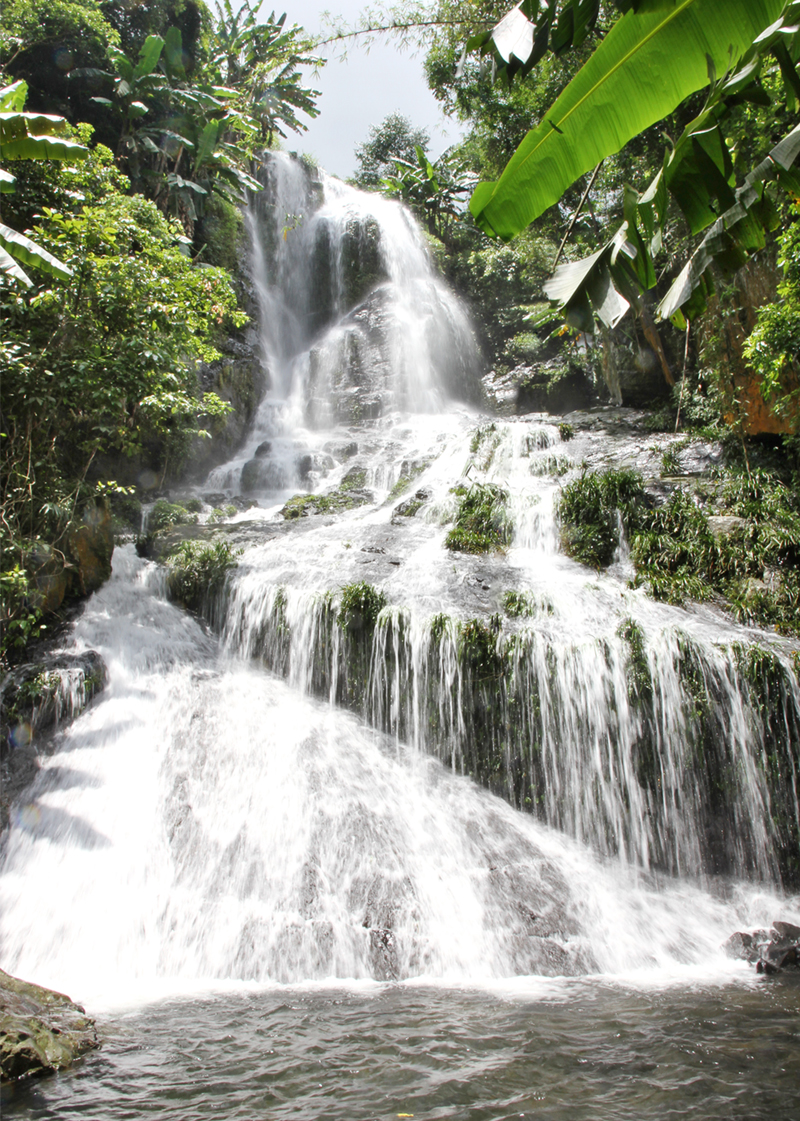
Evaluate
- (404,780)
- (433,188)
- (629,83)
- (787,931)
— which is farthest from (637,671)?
(433,188)

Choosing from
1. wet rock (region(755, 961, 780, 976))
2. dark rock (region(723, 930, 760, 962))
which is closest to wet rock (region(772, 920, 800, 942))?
dark rock (region(723, 930, 760, 962))

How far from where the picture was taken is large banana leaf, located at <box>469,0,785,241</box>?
2.02 meters

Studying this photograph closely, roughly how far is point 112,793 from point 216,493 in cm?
941

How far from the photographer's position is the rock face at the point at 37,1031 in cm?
294

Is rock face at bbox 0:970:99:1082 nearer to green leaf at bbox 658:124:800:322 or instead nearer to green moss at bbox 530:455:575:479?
green leaf at bbox 658:124:800:322

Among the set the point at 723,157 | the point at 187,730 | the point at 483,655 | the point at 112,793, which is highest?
the point at 723,157

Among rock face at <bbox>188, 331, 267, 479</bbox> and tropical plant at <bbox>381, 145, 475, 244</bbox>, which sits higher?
tropical plant at <bbox>381, 145, 475, 244</bbox>

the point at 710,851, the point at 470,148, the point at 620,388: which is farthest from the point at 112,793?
the point at 470,148

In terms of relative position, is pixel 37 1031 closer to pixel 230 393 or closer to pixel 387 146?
pixel 230 393

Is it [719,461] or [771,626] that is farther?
[719,461]

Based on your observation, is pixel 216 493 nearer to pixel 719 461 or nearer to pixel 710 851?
pixel 719 461

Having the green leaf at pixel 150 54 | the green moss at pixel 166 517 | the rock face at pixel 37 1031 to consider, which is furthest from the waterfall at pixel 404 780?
the green leaf at pixel 150 54

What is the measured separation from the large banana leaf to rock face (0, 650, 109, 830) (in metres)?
7.18

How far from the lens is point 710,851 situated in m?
6.54
